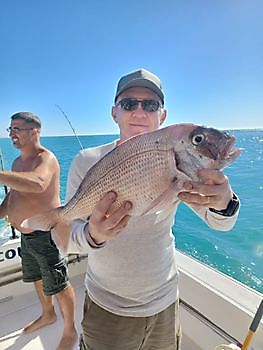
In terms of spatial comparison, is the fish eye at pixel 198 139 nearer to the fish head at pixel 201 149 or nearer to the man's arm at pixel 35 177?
the fish head at pixel 201 149

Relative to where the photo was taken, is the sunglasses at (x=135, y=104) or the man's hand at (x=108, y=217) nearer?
the man's hand at (x=108, y=217)

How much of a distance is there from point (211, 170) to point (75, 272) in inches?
90.0

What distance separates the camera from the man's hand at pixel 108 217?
2.71ft

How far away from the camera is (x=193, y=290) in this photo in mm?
1672

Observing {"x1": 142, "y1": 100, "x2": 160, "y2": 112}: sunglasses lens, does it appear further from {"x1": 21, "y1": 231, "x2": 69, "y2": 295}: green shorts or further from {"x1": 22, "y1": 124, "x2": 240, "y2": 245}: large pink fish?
{"x1": 21, "y1": 231, "x2": 69, "y2": 295}: green shorts

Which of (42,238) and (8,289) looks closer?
(42,238)

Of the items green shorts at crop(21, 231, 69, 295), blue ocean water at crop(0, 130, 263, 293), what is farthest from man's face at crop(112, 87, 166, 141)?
blue ocean water at crop(0, 130, 263, 293)

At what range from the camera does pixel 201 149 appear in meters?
0.74

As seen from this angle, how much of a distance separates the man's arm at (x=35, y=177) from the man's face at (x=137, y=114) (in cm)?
80

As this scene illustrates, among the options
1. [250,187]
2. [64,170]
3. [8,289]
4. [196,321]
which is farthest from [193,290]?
[64,170]

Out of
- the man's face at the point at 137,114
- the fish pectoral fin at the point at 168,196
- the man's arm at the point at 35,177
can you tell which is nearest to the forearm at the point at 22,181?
the man's arm at the point at 35,177

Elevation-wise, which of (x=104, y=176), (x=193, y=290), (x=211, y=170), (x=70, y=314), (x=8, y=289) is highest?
(x=211, y=170)

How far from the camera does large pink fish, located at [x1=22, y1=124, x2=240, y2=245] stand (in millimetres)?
732

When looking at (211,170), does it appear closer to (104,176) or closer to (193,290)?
(104,176)
